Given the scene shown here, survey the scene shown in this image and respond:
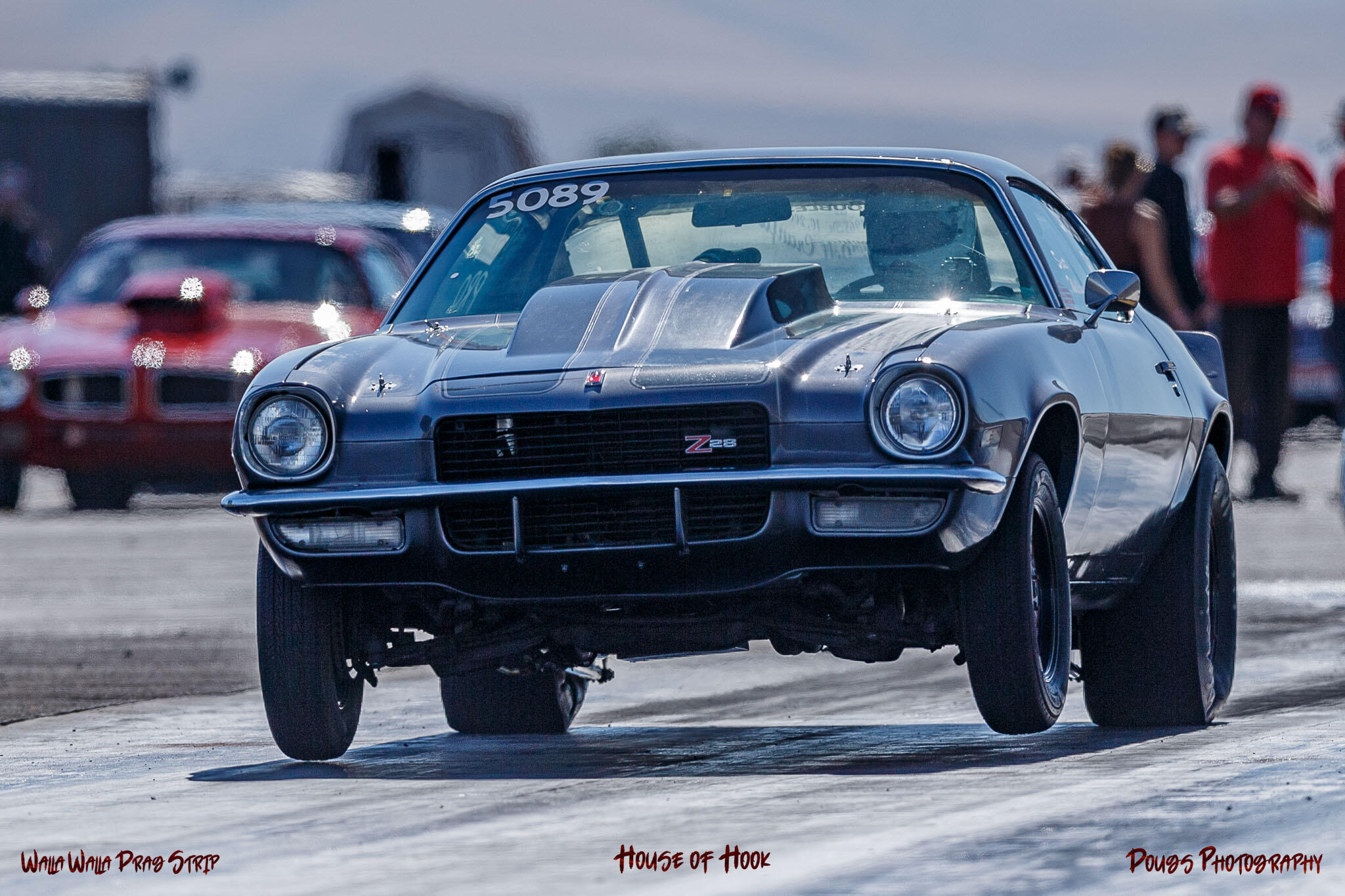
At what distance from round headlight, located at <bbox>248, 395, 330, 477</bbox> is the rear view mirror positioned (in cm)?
129

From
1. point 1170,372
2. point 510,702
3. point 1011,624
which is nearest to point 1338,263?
point 1170,372

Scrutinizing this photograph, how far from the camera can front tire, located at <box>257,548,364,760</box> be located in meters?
6.28

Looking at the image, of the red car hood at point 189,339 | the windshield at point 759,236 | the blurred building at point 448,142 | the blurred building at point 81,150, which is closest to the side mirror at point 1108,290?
the windshield at point 759,236

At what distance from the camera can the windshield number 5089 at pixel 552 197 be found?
724 cm

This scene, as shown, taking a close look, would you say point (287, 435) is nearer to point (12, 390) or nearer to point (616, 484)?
point (616, 484)

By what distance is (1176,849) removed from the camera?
4.77 m

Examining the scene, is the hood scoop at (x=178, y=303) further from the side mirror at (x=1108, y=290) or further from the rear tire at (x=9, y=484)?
the side mirror at (x=1108, y=290)

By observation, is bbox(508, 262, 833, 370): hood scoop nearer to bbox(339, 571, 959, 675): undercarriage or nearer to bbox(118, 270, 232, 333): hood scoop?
bbox(339, 571, 959, 675): undercarriage

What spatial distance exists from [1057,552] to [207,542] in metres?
9.22

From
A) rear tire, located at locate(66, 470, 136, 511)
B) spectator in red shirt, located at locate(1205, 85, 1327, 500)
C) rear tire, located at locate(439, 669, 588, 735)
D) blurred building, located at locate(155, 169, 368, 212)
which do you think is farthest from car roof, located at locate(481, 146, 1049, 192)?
blurred building, located at locate(155, 169, 368, 212)

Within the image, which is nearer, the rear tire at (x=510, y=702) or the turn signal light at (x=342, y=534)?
the turn signal light at (x=342, y=534)

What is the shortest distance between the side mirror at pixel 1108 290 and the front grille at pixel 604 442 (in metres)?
1.28

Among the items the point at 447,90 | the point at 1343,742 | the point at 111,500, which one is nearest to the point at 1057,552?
the point at 1343,742

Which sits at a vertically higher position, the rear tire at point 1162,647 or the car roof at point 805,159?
the car roof at point 805,159
